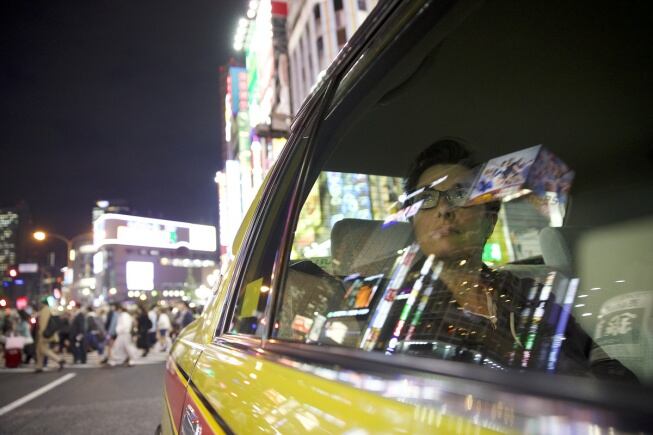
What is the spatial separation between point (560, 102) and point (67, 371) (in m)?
12.2

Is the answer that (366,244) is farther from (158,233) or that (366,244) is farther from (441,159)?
(158,233)

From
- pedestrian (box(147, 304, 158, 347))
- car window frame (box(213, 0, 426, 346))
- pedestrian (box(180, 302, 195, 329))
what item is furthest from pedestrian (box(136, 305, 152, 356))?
car window frame (box(213, 0, 426, 346))

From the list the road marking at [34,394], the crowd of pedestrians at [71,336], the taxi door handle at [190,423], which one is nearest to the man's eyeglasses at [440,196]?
the taxi door handle at [190,423]

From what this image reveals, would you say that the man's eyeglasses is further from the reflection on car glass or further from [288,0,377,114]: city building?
[288,0,377,114]: city building

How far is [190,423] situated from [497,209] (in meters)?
1.11

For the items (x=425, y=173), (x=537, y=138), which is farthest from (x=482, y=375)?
(x=537, y=138)

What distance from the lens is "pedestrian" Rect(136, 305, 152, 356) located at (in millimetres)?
13888

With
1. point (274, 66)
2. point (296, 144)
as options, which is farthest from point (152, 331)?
point (274, 66)

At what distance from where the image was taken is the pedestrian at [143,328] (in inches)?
547

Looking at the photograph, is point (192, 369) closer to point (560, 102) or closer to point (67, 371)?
point (560, 102)

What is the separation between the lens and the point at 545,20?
1.59 meters

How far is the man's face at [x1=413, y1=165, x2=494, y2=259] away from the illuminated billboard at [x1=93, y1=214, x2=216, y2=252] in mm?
78734

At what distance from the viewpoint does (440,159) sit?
55.7 inches

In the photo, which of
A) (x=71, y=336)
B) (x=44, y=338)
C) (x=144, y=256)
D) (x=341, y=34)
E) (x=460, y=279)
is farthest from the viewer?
(x=144, y=256)
